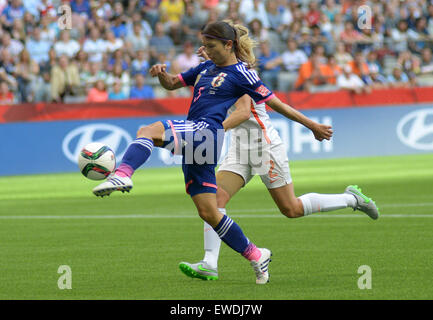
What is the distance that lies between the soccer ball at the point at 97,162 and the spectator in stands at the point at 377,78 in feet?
60.1

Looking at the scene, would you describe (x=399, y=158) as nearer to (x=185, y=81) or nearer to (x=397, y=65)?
(x=397, y=65)

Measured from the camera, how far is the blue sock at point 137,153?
7117mm

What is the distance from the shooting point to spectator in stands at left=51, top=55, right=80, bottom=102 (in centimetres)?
2175

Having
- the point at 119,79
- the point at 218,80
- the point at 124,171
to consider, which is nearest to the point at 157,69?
the point at 218,80

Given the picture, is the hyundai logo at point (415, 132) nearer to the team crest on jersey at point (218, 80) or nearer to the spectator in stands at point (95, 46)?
the spectator in stands at point (95, 46)

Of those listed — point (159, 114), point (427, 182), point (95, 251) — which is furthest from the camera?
point (159, 114)

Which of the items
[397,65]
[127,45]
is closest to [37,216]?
[127,45]

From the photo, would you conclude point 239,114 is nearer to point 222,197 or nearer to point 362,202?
point 222,197

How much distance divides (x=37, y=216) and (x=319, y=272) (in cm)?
647

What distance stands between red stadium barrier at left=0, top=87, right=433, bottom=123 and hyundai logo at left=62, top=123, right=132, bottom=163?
0.98 feet

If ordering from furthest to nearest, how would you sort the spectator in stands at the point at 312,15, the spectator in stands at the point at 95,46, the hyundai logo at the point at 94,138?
the spectator in stands at the point at 312,15, the spectator in stands at the point at 95,46, the hyundai logo at the point at 94,138

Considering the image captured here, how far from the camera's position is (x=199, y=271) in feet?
26.8

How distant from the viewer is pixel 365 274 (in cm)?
788

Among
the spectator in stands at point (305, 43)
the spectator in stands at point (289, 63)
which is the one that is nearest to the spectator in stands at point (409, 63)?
the spectator in stands at point (305, 43)
